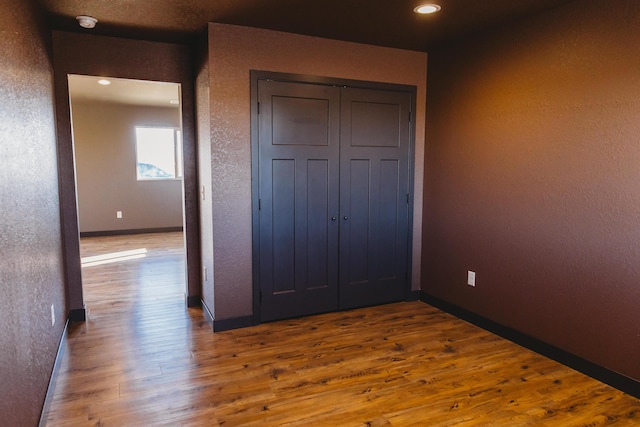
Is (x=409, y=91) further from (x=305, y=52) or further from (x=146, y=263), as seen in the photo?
(x=146, y=263)

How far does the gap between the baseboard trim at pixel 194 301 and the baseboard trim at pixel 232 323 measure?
0.71 metres

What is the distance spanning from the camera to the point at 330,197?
3697 mm

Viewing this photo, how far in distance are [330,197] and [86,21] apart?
2224 mm

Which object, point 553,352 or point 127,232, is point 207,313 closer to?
point 553,352

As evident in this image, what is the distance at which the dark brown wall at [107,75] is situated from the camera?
3465 millimetres

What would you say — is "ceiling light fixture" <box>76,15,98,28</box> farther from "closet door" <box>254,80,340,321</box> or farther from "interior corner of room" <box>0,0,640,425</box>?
"closet door" <box>254,80,340,321</box>

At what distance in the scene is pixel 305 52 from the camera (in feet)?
11.4

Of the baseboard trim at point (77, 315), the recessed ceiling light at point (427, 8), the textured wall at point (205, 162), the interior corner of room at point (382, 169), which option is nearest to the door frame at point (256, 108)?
the interior corner of room at point (382, 169)

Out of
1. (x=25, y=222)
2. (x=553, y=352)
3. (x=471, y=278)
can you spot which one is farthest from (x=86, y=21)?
(x=553, y=352)

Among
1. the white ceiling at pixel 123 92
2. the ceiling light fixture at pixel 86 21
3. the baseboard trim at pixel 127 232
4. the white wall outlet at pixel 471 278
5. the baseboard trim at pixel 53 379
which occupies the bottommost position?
the baseboard trim at pixel 53 379

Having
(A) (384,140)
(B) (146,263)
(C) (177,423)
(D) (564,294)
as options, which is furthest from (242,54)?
(B) (146,263)

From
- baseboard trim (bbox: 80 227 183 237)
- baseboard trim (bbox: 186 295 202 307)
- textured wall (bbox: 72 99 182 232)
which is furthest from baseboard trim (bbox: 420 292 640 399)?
textured wall (bbox: 72 99 182 232)

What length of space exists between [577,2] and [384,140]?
1.69 m

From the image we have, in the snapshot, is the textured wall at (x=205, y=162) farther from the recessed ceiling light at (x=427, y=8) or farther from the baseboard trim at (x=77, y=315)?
the recessed ceiling light at (x=427, y=8)
